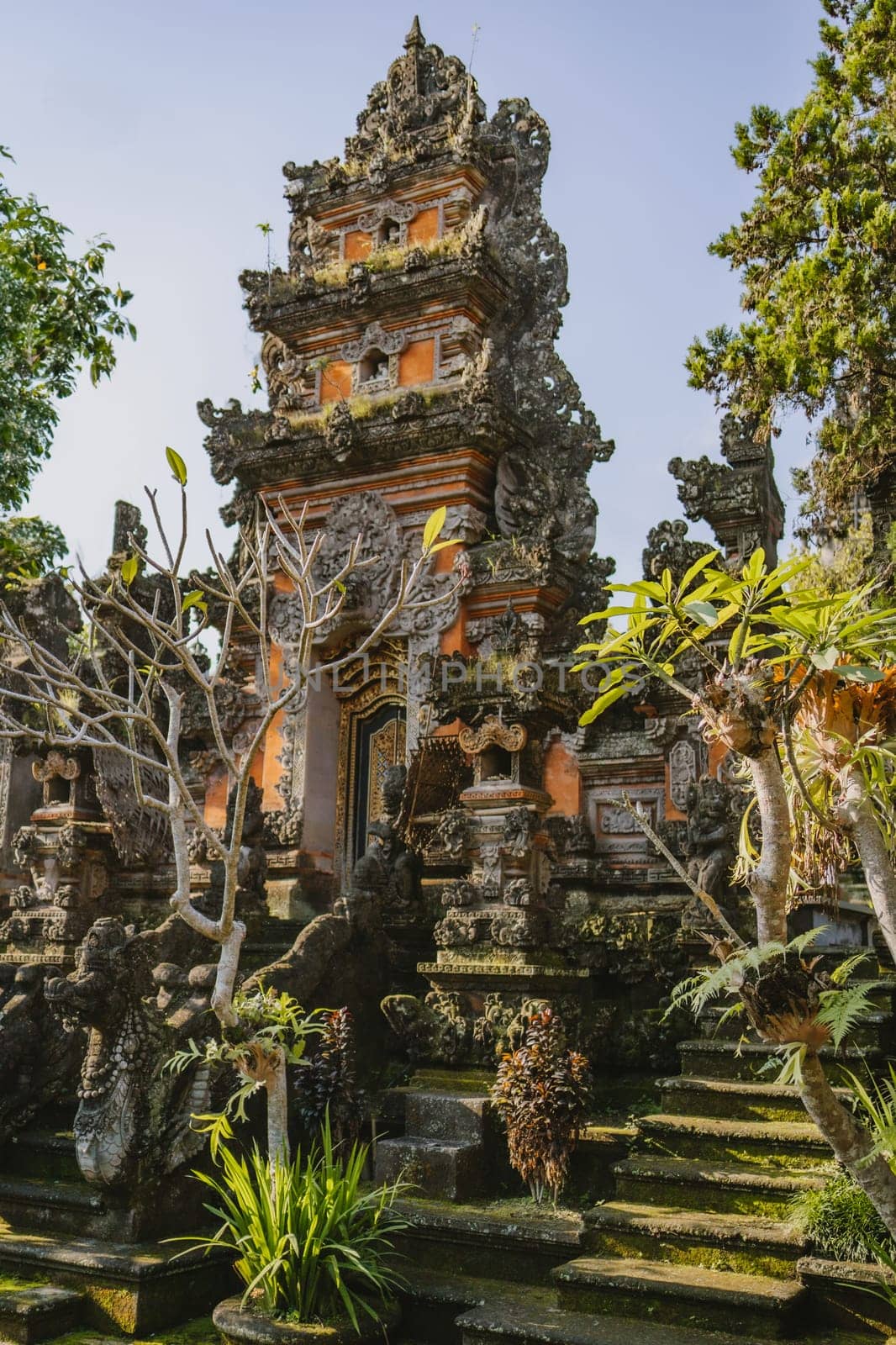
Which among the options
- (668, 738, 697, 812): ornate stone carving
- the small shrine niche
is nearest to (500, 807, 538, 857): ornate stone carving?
the small shrine niche

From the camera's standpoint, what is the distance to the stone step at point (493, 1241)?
650 centimetres

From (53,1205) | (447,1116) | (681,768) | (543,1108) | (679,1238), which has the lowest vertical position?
(53,1205)

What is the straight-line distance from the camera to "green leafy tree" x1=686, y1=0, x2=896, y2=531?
8.84 meters

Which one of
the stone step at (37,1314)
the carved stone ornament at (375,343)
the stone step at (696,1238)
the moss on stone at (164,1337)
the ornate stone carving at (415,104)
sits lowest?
the moss on stone at (164,1337)

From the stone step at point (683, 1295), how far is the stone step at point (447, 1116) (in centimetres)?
183

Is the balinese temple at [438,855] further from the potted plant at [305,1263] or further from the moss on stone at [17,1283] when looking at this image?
the potted plant at [305,1263]

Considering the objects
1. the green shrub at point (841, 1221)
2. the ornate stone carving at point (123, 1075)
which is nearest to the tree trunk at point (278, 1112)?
the ornate stone carving at point (123, 1075)

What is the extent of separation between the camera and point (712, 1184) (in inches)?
239

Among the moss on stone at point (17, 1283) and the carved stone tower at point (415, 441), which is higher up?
the carved stone tower at point (415, 441)

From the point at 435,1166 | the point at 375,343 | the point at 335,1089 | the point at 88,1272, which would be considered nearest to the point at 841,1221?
the point at 435,1166

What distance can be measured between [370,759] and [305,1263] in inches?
347

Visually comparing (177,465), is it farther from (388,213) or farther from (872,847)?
(388,213)

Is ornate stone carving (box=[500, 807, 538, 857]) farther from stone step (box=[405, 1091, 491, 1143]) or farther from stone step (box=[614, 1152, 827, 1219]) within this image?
stone step (box=[614, 1152, 827, 1219])

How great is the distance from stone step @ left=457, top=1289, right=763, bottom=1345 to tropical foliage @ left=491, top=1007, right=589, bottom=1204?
1.05m
